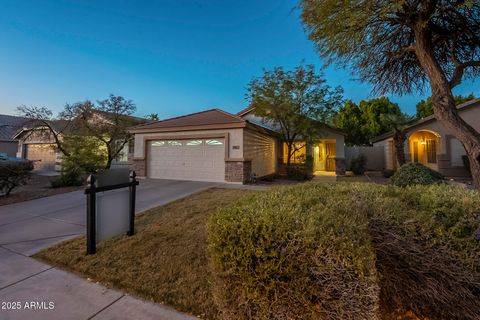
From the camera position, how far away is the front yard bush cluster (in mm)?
1544

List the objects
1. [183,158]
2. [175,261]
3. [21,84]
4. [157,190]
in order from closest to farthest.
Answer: [175,261], [157,190], [183,158], [21,84]

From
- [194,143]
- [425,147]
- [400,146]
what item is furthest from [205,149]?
[425,147]

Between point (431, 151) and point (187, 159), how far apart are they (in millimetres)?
16803

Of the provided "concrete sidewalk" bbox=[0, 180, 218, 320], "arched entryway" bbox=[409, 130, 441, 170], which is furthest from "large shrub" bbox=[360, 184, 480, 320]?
"arched entryway" bbox=[409, 130, 441, 170]

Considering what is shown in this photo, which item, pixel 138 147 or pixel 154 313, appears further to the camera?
pixel 138 147

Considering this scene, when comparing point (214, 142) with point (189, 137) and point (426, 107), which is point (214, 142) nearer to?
point (189, 137)

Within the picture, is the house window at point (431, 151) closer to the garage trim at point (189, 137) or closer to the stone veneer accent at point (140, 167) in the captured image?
the garage trim at point (189, 137)

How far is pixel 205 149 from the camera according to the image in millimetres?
10875

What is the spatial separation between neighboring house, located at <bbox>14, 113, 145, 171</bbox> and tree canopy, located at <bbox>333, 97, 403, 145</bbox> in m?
23.5

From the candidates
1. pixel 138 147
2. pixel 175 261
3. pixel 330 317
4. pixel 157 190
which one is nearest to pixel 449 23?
pixel 330 317

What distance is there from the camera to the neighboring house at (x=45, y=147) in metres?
14.3

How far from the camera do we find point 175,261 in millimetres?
3107

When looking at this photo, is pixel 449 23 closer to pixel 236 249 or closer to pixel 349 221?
pixel 349 221

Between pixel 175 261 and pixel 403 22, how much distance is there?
857cm
